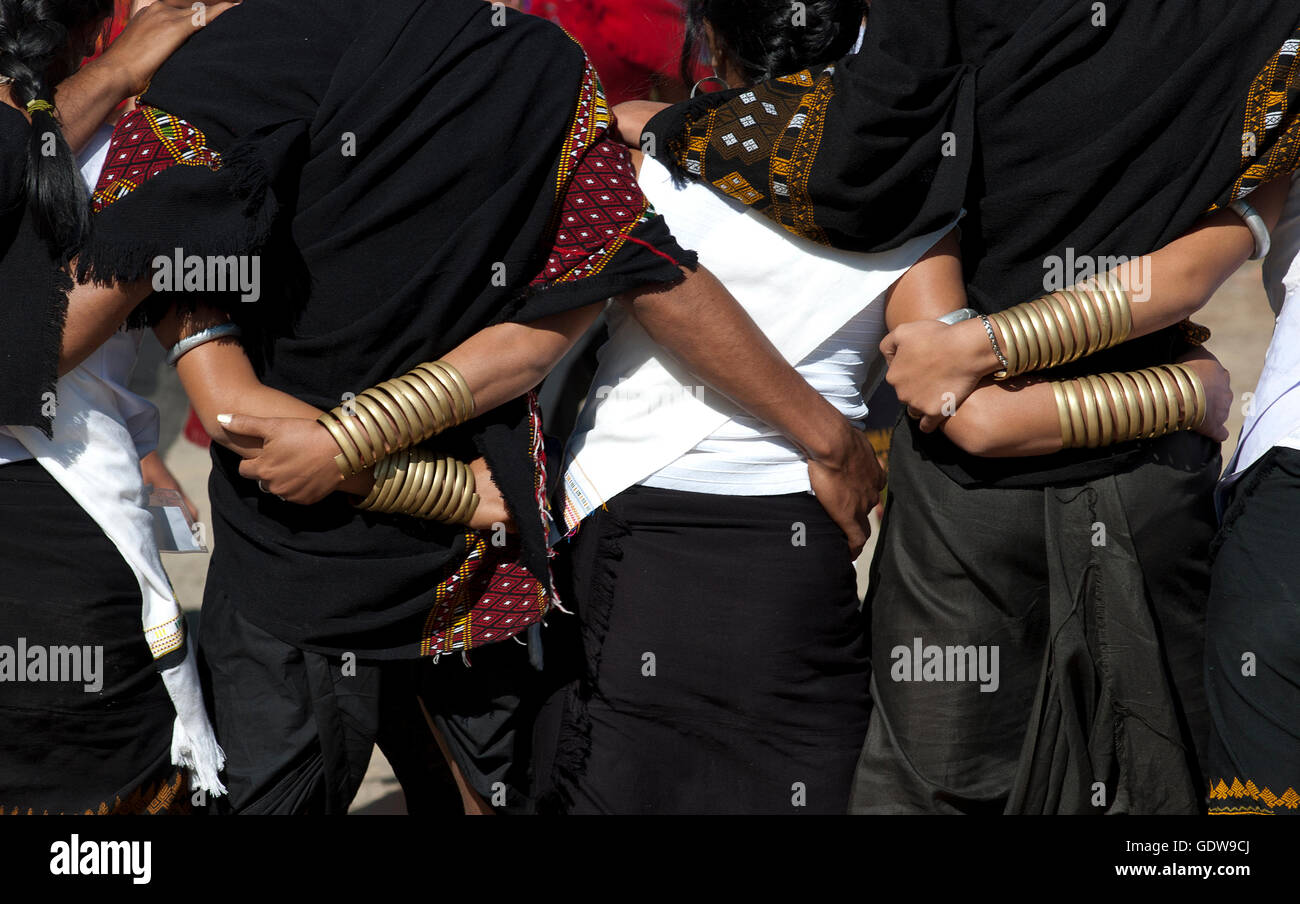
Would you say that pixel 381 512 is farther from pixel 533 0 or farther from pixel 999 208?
pixel 533 0

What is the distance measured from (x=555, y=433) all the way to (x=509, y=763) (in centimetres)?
74

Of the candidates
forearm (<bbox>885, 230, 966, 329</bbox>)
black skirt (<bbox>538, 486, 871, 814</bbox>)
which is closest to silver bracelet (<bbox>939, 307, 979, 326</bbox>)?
forearm (<bbox>885, 230, 966, 329</bbox>)

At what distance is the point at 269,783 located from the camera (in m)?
2.06

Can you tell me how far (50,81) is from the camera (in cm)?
189

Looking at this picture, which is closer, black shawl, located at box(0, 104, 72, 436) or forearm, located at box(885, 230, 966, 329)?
black shawl, located at box(0, 104, 72, 436)

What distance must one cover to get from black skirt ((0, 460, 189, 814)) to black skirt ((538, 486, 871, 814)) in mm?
726

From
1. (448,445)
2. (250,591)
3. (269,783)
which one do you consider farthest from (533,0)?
(269,783)

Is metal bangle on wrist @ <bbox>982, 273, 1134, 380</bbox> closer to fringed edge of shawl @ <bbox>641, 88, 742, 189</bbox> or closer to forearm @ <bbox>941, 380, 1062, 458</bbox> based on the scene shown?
forearm @ <bbox>941, 380, 1062, 458</bbox>

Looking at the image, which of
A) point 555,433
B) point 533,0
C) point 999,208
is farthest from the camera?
point 533,0

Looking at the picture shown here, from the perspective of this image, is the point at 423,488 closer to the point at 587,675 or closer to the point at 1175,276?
the point at 587,675

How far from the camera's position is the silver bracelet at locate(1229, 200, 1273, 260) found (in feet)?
6.06

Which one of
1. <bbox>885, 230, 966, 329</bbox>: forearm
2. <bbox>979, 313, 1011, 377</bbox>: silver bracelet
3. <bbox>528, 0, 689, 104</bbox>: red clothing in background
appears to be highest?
<bbox>528, 0, 689, 104</bbox>: red clothing in background

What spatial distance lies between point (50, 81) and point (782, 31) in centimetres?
115

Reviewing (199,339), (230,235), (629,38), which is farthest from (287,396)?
(629,38)
